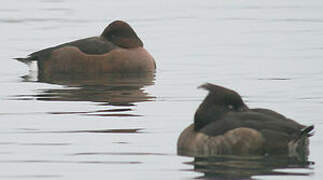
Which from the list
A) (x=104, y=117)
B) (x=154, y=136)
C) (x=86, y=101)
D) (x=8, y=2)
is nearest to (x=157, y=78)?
(x=86, y=101)

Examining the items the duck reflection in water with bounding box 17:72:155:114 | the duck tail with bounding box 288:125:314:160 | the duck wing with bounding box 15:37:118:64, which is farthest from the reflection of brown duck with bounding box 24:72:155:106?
the duck tail with bounding box 288:125:314:160

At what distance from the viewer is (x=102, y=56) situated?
21281mm

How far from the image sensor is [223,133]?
40.5ft

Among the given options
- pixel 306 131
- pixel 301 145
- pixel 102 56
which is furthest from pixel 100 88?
pixel 306 131

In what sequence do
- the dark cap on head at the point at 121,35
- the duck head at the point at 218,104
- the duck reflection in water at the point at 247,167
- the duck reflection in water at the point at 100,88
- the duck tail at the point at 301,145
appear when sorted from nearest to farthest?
the duck reflection in water at the point at 247,167 → the duck tail at the point at 301,145 → the duck head at the point at 218,104 → the duck reflection in water at the point at 100,88 → the dark cap on head at the point at 121,35

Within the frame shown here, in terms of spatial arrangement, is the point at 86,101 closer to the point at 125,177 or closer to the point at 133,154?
the point at 133,154

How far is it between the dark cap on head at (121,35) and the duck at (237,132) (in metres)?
8.84

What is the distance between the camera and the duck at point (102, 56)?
69.7ft

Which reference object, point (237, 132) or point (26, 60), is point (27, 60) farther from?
point (237, 132)

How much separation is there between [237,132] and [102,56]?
30.5 feet

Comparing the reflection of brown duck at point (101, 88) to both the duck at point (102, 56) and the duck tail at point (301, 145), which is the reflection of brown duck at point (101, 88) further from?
the duck tail at point (301, 145)

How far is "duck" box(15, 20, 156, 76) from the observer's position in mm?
21250

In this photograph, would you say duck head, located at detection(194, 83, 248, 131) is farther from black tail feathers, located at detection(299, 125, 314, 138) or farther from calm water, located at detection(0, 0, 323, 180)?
black tail feathers, located at detection(299, 125, 314, 138)

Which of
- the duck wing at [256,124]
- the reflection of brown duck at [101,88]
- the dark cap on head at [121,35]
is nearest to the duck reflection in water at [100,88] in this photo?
the reflection of brown duck at [101,88]
